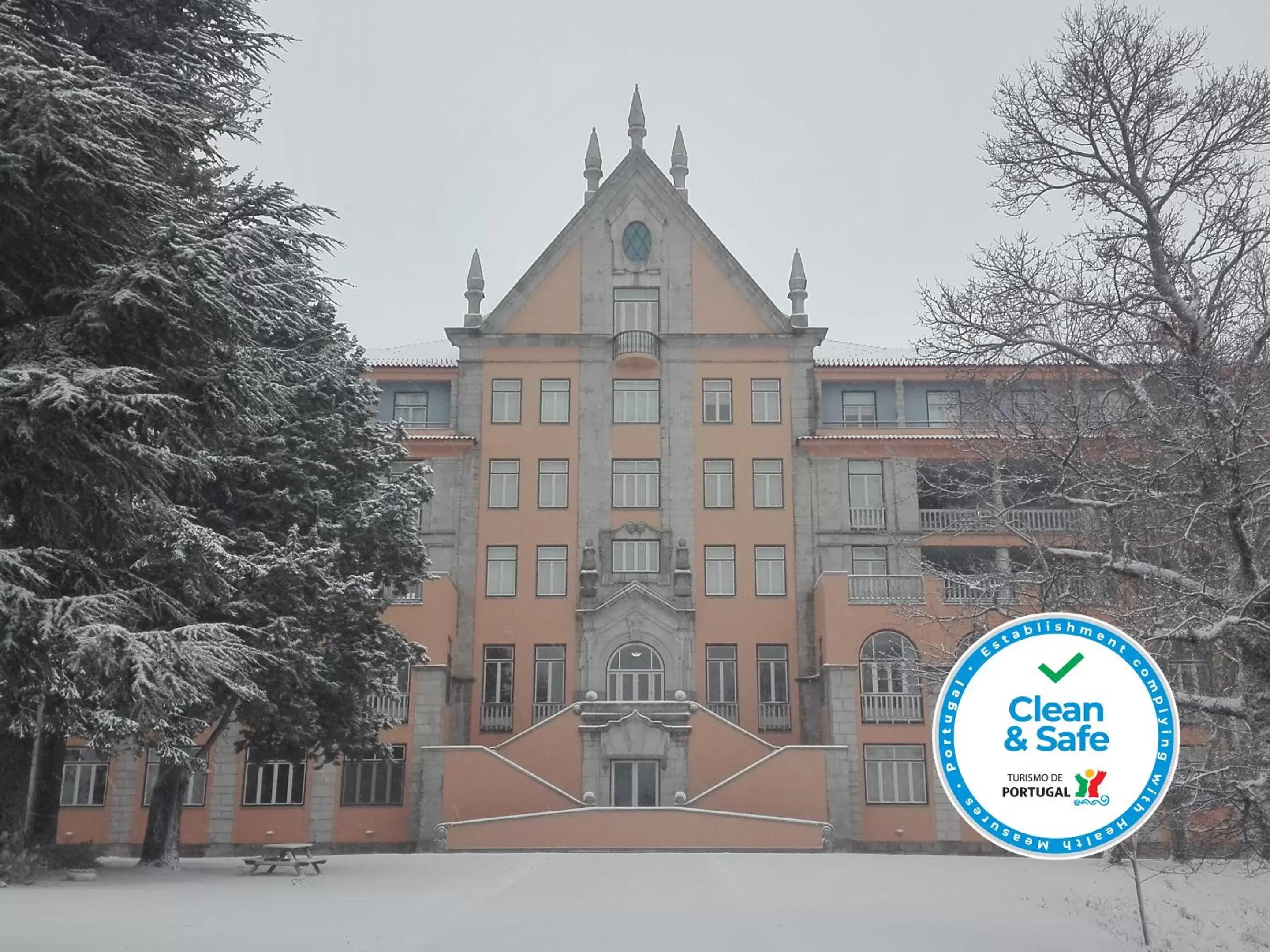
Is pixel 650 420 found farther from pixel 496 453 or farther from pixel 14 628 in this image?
pixel 14 628

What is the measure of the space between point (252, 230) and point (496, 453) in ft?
87.5

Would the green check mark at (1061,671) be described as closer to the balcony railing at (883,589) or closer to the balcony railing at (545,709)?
the balcony railing at (883,589)

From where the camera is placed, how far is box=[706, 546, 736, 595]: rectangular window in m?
42.3

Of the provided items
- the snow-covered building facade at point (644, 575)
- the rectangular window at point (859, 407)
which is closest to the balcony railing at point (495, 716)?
the snow-covered building facade at point (644, 575)

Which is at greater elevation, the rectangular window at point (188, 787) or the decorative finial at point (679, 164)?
the decorative finial at point (679, 164)

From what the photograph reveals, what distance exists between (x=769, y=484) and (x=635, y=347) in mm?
6879

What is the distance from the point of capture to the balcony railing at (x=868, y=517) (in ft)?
140

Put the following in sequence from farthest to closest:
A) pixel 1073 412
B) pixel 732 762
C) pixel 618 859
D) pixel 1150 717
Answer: pixel 732 762 → pixel 618 859 → pixel 1073 412 → pixel 1150 717

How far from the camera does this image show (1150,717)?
6297 mm

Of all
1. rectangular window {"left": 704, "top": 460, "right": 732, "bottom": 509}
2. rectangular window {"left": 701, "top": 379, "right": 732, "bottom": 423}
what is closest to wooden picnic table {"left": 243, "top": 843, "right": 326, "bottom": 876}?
rectangular window {"left": 704, "top": 460, "right": 732, "bottom": 509}

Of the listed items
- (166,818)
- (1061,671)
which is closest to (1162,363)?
(1061,671)

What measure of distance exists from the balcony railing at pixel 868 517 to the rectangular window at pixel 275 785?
1997 centimetres

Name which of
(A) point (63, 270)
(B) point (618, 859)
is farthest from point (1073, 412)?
(B) point (618, 859)

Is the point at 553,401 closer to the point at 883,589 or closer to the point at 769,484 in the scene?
the point at 769,484
